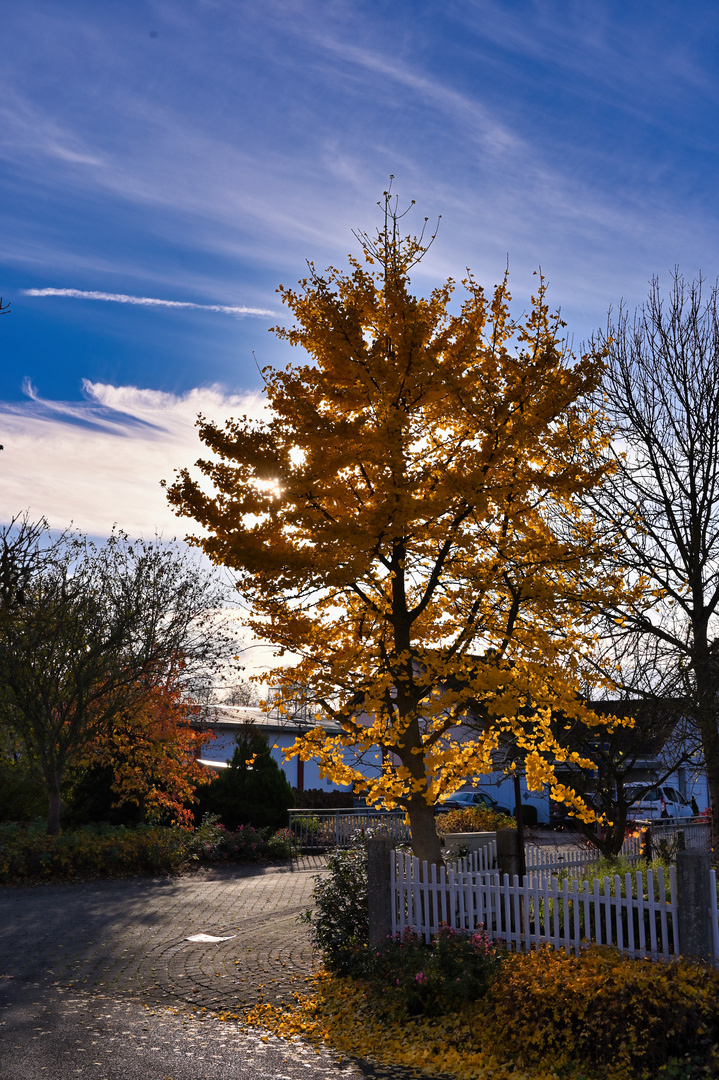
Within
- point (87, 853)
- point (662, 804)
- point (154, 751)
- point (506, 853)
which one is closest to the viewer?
point (506, 853)

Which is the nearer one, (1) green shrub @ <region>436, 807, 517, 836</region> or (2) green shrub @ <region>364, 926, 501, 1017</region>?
(2) green shrub @ <region>364, 926, 501, 1017</region>

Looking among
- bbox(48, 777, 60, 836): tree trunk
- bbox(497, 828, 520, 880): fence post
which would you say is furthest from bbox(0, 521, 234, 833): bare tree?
bbox(497, 828, 520, 880): fence post

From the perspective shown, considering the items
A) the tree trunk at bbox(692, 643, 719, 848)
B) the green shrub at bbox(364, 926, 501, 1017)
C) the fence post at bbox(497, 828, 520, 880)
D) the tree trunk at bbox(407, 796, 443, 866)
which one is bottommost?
the green shrub at bbox(364, 926, 501, 1017)

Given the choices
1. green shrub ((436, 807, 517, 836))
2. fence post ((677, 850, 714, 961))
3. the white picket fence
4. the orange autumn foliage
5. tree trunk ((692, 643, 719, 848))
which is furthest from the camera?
green shrub ((436, 807, 517, 836))

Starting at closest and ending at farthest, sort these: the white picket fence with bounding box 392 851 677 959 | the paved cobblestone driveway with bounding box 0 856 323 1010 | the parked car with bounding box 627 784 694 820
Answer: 1. the white picket fence with bounding box 392 851 677 959
2. the paved cobblestone driveway with bounding box 0 856 323 1010
3. the parked car with bounding box 627 784 694 820

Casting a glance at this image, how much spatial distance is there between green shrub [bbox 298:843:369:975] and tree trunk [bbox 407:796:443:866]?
853mm

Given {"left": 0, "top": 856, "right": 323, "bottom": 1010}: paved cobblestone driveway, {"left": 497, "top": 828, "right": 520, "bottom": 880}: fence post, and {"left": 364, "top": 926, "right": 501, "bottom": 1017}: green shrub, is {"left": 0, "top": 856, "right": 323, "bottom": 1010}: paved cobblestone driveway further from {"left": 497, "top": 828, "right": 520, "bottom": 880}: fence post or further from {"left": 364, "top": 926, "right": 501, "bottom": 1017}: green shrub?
{"left": 497, "top": 828, "right": 520, "bottom": 880}: fence post

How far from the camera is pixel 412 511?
29.5ft

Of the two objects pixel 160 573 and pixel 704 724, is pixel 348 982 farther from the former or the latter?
pixel 160 573

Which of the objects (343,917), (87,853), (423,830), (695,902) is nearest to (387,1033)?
(343,917)

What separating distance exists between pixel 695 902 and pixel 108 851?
1386cm

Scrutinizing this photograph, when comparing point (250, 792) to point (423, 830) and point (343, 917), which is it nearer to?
point (343, 917)

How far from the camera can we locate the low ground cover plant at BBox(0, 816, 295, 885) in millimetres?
17281

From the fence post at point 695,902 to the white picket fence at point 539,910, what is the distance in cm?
11
